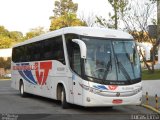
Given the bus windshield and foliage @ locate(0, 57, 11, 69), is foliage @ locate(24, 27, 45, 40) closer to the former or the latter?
foliage @ locate(0, 57, 11, 69)

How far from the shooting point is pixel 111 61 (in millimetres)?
15344

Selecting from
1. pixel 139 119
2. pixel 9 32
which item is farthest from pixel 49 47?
pixel 9 32

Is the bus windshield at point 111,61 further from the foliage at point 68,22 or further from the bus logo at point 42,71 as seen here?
the foliage at point 68,22

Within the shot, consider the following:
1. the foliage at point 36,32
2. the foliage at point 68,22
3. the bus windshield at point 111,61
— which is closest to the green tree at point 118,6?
the bus windshield at point 111,61

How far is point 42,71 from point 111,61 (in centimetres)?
550

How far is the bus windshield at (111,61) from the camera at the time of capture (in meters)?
15.1

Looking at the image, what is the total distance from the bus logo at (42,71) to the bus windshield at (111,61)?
12.7ft

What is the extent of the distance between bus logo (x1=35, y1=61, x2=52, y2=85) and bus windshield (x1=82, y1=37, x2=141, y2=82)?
12.7 feet

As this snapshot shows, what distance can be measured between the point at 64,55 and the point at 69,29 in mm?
1066

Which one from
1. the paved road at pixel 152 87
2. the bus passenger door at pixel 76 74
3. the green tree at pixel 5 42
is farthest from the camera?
the green tree at pixel 5 42

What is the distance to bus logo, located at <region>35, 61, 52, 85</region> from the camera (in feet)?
63.0

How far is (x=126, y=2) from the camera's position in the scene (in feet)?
126

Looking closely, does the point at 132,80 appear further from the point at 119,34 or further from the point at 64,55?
the point at 64,55

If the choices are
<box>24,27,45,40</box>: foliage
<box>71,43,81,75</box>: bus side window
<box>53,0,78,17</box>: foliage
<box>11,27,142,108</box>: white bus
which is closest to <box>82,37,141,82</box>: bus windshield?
<box>11,27,142,108</box>: white bus
